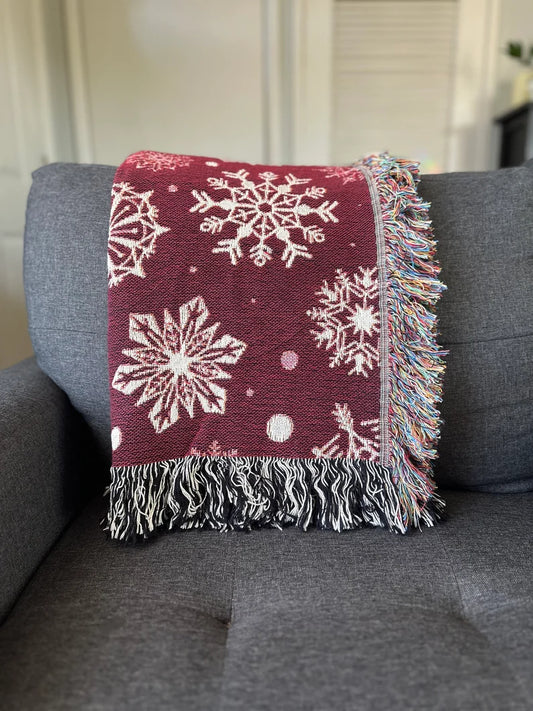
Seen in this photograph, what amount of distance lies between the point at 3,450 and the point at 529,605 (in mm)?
626

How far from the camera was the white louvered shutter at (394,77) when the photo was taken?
2283 millimetres

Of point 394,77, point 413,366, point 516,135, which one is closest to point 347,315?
point 413,366

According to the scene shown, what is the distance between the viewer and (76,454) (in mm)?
785

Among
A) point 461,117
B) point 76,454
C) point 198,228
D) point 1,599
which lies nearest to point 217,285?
point 198,228

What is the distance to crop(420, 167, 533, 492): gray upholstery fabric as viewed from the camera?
0.77 meters

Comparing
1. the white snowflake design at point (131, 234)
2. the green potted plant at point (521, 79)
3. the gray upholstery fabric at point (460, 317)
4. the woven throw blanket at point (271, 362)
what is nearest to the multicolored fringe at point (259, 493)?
the woven throw blanket at point (271, 362)

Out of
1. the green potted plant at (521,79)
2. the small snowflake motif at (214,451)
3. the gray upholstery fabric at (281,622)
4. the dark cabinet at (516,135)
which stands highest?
the green potted plant at (521,79)

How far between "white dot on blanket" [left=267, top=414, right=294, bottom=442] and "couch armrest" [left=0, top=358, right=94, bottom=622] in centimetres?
30

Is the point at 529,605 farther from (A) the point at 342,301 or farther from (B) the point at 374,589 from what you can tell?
(A) the point at 342,301

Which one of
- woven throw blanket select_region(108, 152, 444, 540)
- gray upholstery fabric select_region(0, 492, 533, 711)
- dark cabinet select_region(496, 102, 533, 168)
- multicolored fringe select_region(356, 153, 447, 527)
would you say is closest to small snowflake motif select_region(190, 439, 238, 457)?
woven throw blanket select_region(108, 152, 444, 540)

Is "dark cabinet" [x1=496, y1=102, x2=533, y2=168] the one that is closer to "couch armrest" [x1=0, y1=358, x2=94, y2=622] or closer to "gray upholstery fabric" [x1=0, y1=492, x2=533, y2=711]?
"gray upholstery fabric" [x1=0, y1=492, x2=533, y2=711]

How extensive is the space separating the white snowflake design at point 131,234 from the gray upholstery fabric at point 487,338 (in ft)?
1.42

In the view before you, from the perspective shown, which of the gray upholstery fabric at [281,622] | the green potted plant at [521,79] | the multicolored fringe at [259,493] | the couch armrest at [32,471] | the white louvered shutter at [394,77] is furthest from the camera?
the white louvered shutter at [394,77]

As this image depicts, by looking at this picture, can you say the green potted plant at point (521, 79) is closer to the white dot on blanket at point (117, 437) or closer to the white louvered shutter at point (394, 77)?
the white louvered shutter at point (394, 77)
